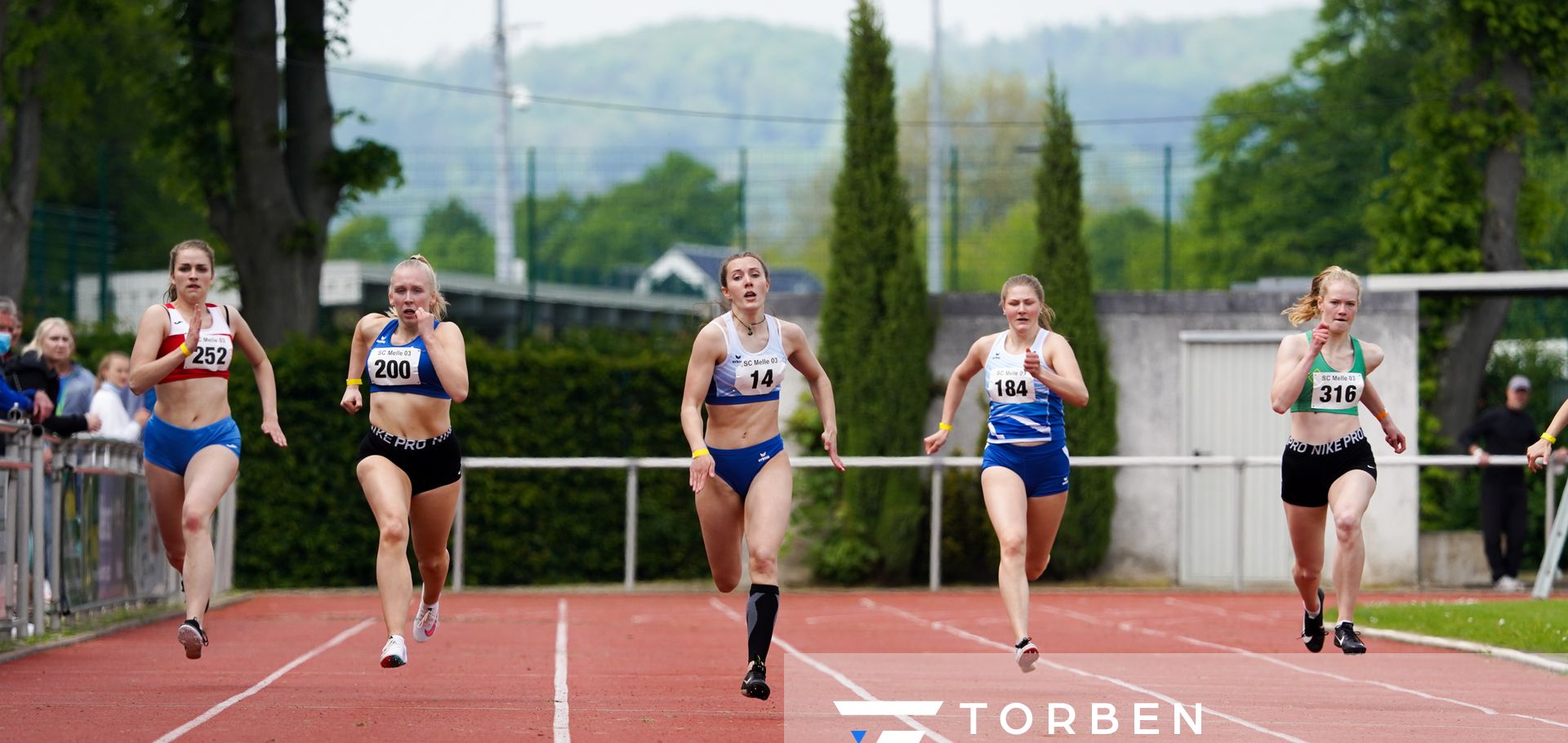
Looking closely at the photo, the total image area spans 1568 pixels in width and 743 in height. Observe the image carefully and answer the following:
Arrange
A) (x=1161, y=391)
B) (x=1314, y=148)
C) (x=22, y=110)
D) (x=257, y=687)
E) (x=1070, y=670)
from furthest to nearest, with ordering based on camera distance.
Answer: (x=1314, y=148)
(x=22, y=110)
(x=1161, y=391)
(x=1070, y=670)
(x=257, y=687)

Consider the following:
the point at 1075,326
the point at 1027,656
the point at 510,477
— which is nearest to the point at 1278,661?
the point at 1027,656

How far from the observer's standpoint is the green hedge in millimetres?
20906

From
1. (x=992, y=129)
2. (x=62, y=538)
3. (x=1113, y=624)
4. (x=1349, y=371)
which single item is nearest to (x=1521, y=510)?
(x=1113, y=624)

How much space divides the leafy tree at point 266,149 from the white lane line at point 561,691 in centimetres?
750

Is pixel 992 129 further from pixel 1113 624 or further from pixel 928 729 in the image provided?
pixel 928 729

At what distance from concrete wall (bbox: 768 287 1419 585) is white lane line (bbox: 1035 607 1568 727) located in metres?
3.83

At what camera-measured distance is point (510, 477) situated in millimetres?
21375

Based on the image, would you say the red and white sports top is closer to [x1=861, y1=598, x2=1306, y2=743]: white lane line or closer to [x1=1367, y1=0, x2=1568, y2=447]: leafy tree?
[x1=861, y1=598, x2=1306, y2=743]: white lane line

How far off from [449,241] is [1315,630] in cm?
2228

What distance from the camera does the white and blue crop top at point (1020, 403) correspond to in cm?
1013

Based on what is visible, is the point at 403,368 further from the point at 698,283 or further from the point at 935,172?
the point at 698,283

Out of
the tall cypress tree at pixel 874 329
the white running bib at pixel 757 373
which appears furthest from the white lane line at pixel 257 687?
the tall cypress tree at pixel 874 329

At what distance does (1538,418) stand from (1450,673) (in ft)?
39.9

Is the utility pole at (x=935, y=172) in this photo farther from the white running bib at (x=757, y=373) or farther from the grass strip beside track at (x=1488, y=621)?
the white running bib at (x=757, y=373)
